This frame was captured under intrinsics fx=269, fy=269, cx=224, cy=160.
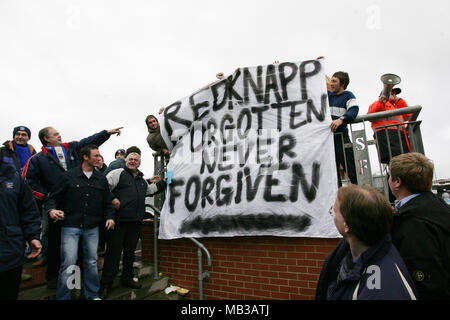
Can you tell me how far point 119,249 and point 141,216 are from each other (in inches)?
20.4

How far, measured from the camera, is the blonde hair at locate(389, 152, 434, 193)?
5.59ft

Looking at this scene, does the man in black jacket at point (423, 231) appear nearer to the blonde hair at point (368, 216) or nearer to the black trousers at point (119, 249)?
the blonde hair at point (368, 216)

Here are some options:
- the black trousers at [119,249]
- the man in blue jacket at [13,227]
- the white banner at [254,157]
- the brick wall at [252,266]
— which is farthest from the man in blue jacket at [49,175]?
the brick wall at [252,266]

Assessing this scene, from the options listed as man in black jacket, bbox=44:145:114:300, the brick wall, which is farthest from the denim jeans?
the brick wall

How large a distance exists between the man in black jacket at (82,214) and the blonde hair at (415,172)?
3.12 meters

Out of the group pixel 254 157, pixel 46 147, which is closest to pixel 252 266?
pixel 254 157

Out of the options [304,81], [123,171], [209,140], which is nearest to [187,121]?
[209,140]

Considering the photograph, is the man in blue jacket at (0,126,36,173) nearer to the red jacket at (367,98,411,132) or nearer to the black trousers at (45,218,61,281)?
the black trousers at (45,218,61,281)

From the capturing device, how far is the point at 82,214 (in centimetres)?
319

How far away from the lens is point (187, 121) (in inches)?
169

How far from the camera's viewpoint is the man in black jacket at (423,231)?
1.40 meters

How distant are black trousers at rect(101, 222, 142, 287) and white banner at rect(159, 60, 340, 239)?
0.46 metres
